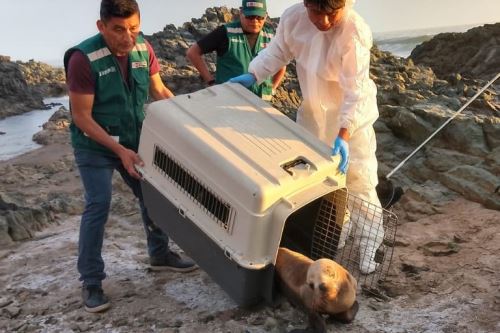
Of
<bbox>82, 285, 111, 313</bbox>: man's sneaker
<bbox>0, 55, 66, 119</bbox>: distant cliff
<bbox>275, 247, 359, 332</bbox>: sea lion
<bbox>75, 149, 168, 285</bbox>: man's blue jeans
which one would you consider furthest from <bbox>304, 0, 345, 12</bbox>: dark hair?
<bbox>0, 55, 66, 119</bbox>: distant cliff

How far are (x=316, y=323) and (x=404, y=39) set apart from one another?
29740 millimetres

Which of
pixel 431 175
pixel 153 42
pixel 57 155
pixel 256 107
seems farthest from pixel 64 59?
pixel 153 42

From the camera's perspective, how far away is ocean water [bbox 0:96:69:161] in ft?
34.2

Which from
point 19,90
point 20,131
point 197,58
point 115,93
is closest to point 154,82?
point 115,93

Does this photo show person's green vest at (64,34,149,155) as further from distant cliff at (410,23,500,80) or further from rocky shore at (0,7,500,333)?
distant cliff at (410,23,500,80)

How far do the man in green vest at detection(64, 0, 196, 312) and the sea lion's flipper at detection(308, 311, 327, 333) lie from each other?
3.89 ft

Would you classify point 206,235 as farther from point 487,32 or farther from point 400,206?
point 487,32

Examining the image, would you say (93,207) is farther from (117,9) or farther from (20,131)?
(20,131)

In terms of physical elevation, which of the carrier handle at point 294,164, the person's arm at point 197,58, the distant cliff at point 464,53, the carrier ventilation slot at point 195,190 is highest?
the person's arm at point 197,58

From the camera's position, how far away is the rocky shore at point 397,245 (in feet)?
9.27

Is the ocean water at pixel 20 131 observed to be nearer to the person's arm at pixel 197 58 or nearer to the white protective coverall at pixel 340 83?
the person's arm at pixel 197 58

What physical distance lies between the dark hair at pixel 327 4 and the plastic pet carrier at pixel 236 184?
0.60m

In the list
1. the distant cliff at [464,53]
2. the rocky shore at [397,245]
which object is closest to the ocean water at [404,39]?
the distant cliff at [464,53]

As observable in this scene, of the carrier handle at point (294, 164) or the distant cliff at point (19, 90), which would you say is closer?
the carrier handle at point (294, 164)
